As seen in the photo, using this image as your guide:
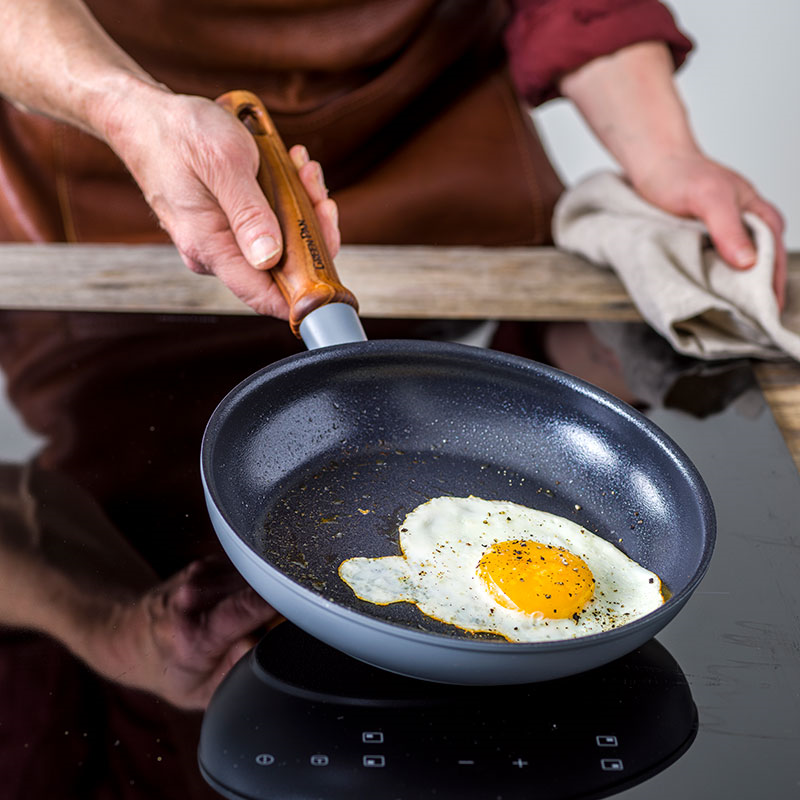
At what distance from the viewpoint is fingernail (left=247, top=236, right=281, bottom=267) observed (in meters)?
0.95

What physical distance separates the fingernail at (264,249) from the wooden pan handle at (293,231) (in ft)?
0.06

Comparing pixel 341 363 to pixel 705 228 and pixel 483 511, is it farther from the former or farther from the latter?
pixel 705 228

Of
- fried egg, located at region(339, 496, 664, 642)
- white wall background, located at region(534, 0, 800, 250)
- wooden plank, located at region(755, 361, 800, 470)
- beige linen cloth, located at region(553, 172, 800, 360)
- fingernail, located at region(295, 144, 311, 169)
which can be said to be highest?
fingernail, located at region(295, 144, 311, 169)

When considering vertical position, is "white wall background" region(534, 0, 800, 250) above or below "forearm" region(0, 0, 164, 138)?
below

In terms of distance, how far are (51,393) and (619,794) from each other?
72 centimetres

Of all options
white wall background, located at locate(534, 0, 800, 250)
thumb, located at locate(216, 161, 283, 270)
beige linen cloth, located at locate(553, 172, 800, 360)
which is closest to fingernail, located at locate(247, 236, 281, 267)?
thumb, located at locate(216, 161, 283, 270)

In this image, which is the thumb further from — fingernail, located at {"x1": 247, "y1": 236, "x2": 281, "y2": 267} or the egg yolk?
the egg yolk

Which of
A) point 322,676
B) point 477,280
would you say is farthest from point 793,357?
point 322,676

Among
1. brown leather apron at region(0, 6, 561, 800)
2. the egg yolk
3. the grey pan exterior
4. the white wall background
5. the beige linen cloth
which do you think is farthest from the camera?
the white wall background

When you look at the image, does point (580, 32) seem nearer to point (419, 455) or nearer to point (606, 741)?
point (419, 455)

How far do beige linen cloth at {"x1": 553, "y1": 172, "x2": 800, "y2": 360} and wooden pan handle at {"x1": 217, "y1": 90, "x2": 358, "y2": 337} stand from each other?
18.0 inches

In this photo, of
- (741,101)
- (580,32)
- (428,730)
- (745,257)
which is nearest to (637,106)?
(580,32)

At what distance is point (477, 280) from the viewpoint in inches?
53.5

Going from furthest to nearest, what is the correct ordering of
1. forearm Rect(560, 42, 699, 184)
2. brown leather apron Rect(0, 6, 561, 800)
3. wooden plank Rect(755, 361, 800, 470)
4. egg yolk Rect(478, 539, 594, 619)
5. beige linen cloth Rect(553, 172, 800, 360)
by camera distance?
forearm Rect(560, 42, 699, 184) < beige linen cloth Rect(553, 172, 800, 360) < wooden plank Rect(755, 361, 800, 470) < brown leather apron Rect(0, 6, 561, 800) < egg yolk Rect(478, 539, 594, 619)
